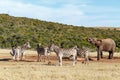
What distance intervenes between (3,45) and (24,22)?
97.4ft

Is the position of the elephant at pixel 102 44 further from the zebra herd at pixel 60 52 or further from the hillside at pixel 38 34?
the hillside at pixel 38 34

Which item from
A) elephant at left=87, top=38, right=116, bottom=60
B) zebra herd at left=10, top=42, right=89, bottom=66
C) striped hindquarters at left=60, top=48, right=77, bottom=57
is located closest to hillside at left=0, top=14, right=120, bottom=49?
elephant at left=87, top=38, right=116, bottom=60

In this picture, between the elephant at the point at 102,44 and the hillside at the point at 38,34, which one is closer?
the elephant at the point at 102,44

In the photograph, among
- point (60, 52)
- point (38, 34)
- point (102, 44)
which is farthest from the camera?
point (38, 34)

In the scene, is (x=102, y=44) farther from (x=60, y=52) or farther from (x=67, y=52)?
(x=60, y=52)

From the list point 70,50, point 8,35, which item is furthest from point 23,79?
point 8,35

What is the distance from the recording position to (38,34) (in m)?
75.5

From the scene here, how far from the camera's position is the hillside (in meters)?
66.3

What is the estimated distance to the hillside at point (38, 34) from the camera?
218ft

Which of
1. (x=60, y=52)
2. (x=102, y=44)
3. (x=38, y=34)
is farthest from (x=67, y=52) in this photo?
(x=38, y=34)

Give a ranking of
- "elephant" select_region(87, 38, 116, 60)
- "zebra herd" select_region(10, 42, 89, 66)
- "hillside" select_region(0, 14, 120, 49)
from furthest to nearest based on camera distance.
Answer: "hillside" select_region(0, 14, 120, 49)
"elephant" select_region(87, 38, 116, 60)
"zebra herd" select_region(10, 42, 89, 66)

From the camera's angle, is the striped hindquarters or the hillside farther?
the hillside

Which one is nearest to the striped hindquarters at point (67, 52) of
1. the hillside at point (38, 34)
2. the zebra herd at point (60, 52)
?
the zebra herd at point (60, 52)

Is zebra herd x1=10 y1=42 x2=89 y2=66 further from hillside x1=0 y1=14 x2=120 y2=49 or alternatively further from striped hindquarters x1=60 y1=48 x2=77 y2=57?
hillside x1=0 y1=14 x2=120 y2=49
